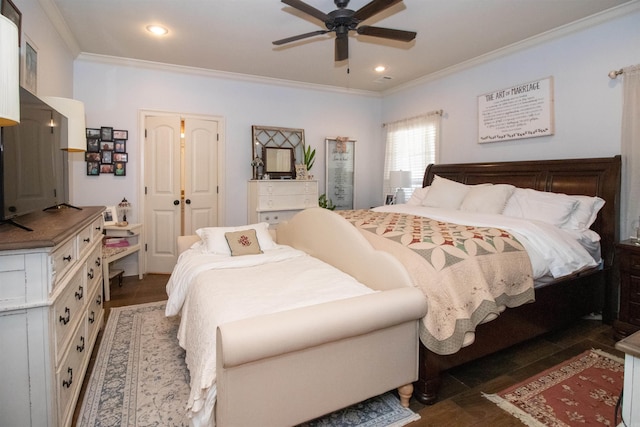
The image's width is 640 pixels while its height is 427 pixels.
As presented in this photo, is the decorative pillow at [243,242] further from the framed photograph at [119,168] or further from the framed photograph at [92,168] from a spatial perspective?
the framed photograph at [92,168]

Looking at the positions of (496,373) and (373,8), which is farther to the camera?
(373,8)

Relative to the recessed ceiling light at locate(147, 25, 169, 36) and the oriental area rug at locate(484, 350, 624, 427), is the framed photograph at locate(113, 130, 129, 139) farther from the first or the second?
the oriental area rug at locate(484, 350, 624, 427)

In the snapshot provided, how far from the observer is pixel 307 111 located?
17.1 ft

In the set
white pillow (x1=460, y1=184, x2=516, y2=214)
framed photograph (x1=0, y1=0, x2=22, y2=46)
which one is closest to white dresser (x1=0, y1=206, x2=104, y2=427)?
framed photograph (x1=0, y1=0, x2=22, y2=46)

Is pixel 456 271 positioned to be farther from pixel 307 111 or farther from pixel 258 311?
pixel 307 111

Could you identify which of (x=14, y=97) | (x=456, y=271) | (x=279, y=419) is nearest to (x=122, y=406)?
(x=279, y=419)

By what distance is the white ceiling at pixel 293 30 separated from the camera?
9.28ft

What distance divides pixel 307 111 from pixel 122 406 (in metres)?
4.40

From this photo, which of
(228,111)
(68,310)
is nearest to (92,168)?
(228,111)

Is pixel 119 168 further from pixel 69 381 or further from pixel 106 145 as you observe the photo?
pixel 69 381

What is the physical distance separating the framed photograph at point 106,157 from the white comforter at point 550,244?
4.04m

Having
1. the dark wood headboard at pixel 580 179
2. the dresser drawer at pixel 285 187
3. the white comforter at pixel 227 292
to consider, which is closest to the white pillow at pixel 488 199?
the dark wood headboard at pixel 580 179

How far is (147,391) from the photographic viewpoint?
1.94 meters

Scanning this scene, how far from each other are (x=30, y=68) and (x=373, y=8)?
2.57m
